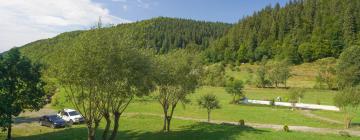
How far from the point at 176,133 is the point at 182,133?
720 millimetres

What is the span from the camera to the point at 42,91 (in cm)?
4581

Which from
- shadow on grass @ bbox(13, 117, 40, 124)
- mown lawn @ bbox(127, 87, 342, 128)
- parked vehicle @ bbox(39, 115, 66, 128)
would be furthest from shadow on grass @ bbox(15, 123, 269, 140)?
shadow on grass @ bbox(13, 117, 40, 124)

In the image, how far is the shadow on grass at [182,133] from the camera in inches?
1558

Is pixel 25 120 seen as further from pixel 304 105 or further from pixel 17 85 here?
pixel 304 105

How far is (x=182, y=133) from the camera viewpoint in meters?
41.4

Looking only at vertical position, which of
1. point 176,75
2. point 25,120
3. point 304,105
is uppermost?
point 176,75

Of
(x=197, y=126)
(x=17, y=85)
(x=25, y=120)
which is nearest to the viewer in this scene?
(x=17, y=85)

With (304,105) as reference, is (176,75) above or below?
above

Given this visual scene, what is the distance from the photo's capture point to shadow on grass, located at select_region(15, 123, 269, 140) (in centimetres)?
3956

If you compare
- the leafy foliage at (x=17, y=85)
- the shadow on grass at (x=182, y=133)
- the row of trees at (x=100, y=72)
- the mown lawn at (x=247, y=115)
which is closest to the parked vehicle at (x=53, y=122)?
the shadow on grass at (x=182, y=133)

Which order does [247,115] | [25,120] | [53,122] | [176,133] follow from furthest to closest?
[247,115] < [25,120] < [53,122] < [176,133]

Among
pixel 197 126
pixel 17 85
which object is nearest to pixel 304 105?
pixel 197 126

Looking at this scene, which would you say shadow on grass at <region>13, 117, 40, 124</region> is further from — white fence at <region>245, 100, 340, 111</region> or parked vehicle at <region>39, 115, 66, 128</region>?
white fence at <region>245, 100, 340, 111</region>

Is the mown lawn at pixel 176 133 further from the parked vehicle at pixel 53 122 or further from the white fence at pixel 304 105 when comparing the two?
the white fence at pixel 304 105
